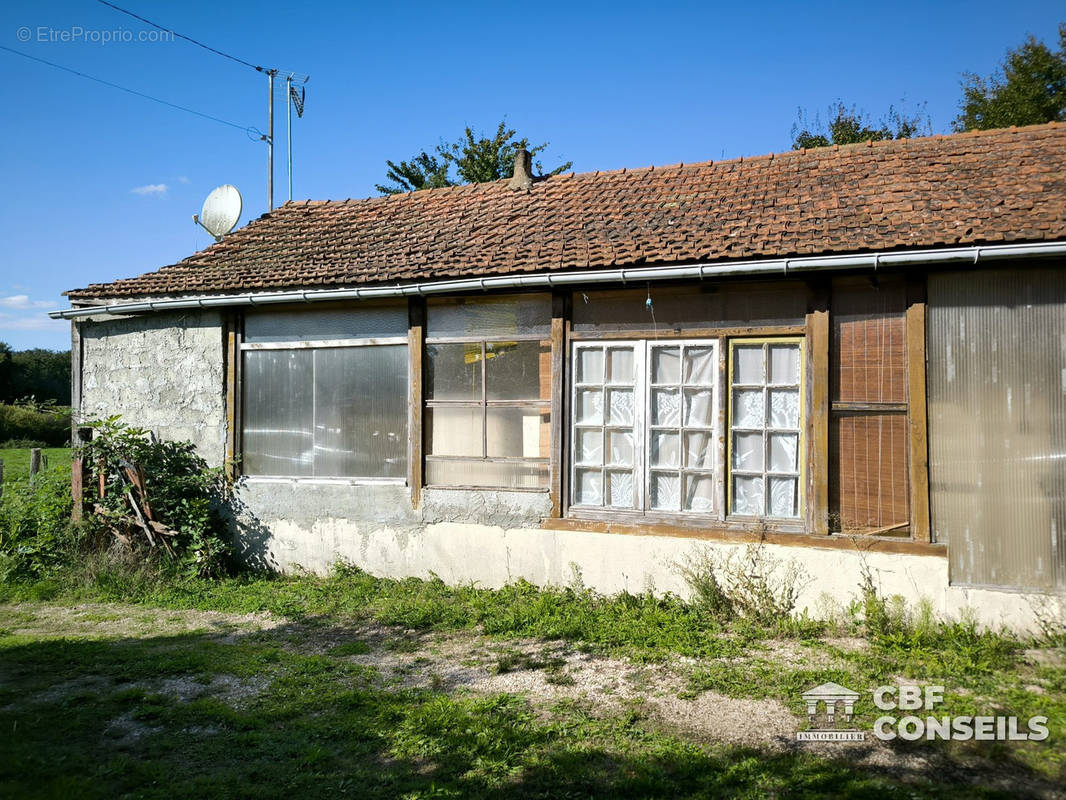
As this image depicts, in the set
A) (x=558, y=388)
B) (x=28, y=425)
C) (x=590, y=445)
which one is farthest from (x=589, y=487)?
(x=28, y=425)

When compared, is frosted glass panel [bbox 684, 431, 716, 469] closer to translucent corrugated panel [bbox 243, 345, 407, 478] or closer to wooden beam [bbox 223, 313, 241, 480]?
translucent corrugated panel [bbox 243, 345, 407, 478]

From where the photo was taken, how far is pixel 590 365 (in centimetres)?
740

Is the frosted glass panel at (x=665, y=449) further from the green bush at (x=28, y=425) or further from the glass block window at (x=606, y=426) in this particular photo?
the green bush at (x=28, y=425)

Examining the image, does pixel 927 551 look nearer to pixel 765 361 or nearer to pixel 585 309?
pixel 765 361

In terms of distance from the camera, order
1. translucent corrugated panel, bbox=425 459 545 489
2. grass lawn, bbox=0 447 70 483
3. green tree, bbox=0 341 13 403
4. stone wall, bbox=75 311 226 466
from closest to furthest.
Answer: translucent corrugated panel, bbox=425 459 545 489, stone wall, bbox=75 311 226 466, grass lawn, bbox=0 447 70 483, green tree, bbox=0 341 13 403

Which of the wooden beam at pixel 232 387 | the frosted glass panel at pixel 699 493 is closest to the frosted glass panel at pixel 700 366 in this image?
the frosted glass panel at pixel 699 493

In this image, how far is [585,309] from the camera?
291 inches

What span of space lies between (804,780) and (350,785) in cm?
233

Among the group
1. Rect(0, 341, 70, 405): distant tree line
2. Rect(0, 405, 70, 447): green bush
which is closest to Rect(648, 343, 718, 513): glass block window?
Rect(0, 405, 70, 447): green bush

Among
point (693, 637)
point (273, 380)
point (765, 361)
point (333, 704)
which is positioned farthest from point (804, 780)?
point (273, 380)

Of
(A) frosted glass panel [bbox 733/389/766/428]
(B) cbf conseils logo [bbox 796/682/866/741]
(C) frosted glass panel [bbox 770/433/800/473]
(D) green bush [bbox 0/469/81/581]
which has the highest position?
(A) frosted glass panel [bbox 733/389/766/428]

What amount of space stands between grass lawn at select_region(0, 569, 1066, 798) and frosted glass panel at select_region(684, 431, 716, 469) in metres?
1.28

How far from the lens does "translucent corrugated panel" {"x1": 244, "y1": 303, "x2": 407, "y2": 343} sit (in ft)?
26.6

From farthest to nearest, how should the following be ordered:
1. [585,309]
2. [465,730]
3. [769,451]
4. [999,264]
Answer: [585,309]
[769,451]
[999,264]
[465,730]
